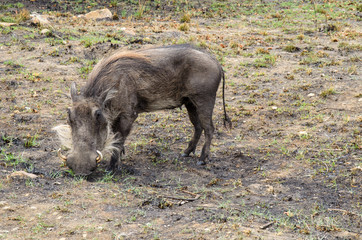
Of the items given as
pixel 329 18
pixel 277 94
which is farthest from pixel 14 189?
pixel 329 18

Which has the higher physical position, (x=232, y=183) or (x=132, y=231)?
(x=132, y=231)

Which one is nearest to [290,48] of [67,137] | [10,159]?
[67,137]

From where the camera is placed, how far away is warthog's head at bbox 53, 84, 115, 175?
12.7 ft

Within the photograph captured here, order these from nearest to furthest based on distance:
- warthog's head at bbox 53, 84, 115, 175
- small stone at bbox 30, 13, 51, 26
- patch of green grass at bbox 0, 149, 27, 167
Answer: warthog's head at bbox 53, 84, 115, 175 → patch of green grass at bbox 0, 149, 27, 167 → small stone at bbox 30, 13, 51, 26

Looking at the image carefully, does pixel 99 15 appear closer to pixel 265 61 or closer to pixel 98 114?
pixel 265 61

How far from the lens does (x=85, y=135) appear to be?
3961 millimetres

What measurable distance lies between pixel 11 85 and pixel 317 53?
493 cm

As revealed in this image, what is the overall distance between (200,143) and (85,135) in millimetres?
1826

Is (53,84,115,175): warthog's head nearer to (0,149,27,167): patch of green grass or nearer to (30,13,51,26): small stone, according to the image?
(0,149,27,167): patch of green grass

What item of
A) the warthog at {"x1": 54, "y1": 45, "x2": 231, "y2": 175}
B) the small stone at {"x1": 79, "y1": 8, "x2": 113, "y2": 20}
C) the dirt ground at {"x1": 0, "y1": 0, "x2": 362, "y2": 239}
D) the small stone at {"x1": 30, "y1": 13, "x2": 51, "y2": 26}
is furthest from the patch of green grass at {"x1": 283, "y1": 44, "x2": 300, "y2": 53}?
the small stone at {"x1": 30, "y1": 13, "x2": 51, "y2": 26}

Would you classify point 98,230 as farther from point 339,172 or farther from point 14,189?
point 339,172

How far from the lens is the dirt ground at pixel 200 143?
3244 mm

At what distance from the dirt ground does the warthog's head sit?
158 millimetres

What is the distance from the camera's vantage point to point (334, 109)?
5.86m
